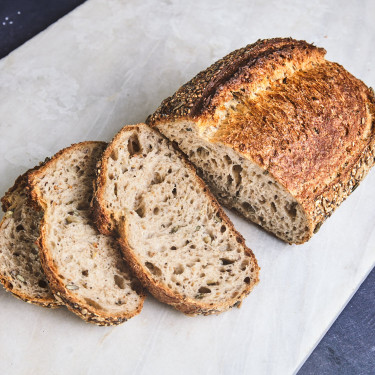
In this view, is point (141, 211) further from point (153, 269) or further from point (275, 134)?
point (275, 134)

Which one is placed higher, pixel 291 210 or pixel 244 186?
pixel 244 186

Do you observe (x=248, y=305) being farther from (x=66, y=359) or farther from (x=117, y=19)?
(x=117, y=19)

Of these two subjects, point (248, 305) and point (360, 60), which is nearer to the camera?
point (248, 305)

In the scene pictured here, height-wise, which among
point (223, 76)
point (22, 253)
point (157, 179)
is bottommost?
point (22, 253)

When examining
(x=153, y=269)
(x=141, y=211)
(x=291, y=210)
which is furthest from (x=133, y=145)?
(x=291, y=210)

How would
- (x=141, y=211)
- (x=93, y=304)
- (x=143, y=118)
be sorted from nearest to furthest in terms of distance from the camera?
(x=93, y=304) → (x=141, y=211) → (x=143, y=118)

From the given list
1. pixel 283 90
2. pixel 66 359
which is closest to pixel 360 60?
pixel 283 90

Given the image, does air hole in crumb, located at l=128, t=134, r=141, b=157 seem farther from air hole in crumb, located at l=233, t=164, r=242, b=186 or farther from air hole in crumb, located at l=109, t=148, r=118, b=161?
air hole in crumb, located at l=233, t=164, r=242, b=186
